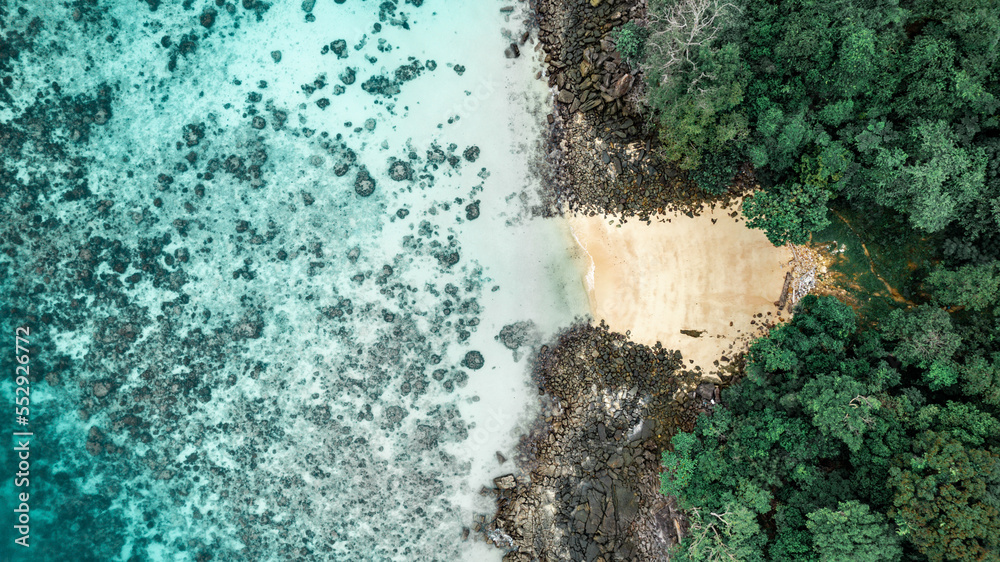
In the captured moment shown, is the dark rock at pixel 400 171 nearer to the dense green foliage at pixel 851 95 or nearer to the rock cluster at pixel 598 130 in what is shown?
the rock cluster at pixel 598 130

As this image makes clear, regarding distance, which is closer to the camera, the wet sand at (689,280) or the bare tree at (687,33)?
the bare tree at (687,33)

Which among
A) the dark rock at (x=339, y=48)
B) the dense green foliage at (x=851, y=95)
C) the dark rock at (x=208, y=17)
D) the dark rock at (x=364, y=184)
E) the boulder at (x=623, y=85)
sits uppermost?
the dark rock at (x=208, y=17)

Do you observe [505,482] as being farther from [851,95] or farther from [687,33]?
Result: [851,95]

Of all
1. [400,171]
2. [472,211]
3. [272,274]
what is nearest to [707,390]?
[472,211]

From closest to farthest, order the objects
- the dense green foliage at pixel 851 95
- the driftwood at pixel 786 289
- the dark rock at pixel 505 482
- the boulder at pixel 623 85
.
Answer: the dense green foliage at pixel 851 95, the boulder at pixel 623 85, the driftwood at pixel 786 289, the dark rock at pixel 505 482

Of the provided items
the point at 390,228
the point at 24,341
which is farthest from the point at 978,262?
the point at 24,341

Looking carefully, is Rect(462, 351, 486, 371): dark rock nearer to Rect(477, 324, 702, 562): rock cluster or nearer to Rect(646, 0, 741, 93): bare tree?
Rect(477, 324, 702, 562): rock cluster

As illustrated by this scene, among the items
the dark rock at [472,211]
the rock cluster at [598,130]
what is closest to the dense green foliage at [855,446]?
the rock cluster at [598,130]

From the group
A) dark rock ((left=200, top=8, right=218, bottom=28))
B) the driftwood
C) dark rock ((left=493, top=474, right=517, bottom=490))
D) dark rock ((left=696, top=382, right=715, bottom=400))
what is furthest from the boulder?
dark rock ((left=200, top=8, right=218, bottom=28))
